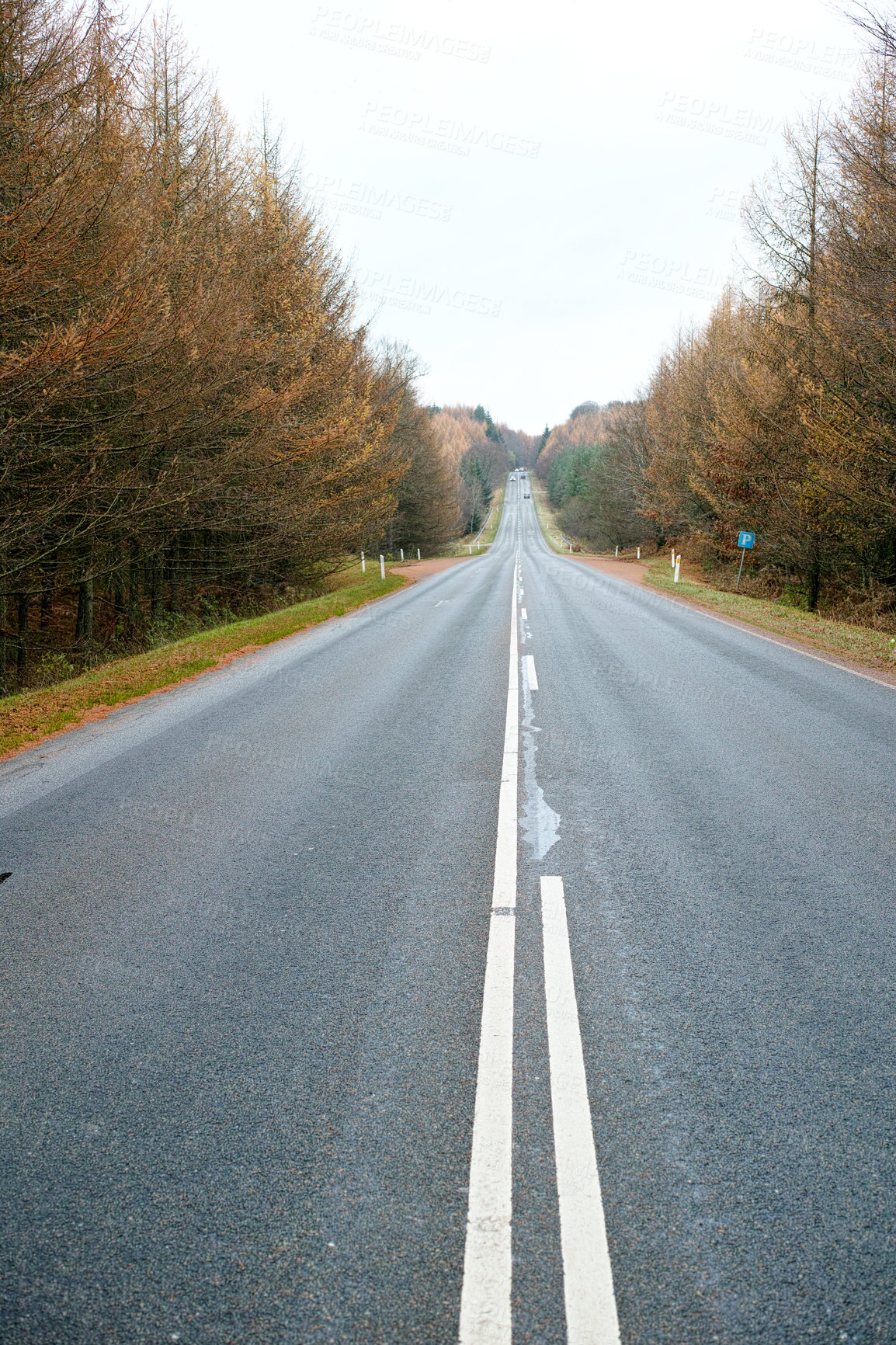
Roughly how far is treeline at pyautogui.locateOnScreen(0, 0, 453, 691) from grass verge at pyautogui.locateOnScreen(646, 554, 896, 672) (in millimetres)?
10706

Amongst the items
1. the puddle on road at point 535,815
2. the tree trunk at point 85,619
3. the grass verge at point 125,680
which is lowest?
the puddle on road at point 535,815

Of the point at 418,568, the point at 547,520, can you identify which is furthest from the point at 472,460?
the point at 418,568

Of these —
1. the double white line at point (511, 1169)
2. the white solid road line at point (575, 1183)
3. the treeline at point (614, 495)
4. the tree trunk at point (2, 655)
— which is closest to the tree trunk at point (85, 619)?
the tree trunk at point (2, 655)

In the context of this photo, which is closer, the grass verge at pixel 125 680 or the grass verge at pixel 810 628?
the grass verge at pixel 125 680

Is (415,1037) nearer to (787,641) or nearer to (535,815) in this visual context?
(535,815)

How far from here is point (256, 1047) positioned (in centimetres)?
264

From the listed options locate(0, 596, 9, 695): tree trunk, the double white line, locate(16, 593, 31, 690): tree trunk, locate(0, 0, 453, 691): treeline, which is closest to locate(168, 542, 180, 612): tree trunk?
locate(0, 0, 453, 691): treeline

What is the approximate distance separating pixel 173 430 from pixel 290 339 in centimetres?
628

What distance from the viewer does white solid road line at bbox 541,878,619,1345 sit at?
170cm

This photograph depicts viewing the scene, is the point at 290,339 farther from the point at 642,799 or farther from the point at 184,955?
the point at 184,955

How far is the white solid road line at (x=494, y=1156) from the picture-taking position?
1.71 m

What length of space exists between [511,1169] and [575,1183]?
0.19 meters

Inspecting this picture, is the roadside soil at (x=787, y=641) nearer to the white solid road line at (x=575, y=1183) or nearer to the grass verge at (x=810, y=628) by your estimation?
the grass verge at (x=810, y=628)

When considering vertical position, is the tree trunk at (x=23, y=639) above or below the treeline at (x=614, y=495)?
below
